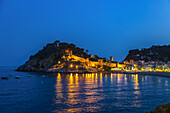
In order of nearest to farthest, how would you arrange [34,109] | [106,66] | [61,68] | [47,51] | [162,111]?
[162,111] → [34,109] → [61,68] → [106,66] → [47,51]

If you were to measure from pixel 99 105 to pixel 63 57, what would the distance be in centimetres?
13710

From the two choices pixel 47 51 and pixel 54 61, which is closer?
pixel 54 61

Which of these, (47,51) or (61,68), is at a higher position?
(47,51)

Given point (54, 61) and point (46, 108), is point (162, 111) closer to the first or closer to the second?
point (46, 108)

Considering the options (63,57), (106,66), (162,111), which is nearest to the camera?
(162,111)

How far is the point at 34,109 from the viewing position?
21.7 metres

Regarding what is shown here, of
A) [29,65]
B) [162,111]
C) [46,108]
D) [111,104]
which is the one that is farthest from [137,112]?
[29,65]

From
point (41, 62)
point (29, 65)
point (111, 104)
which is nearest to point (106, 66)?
point (41, 62)

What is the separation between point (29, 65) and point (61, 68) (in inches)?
1851

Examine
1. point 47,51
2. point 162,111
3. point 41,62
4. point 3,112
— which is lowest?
point 3,112

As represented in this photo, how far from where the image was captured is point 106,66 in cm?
17062

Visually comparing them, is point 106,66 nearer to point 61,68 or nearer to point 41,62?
point 61,68

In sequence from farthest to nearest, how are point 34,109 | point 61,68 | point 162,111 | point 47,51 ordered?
point 47,51, point 61,68, point 34,109, point 162,111

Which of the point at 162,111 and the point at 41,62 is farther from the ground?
the point at 41,62
